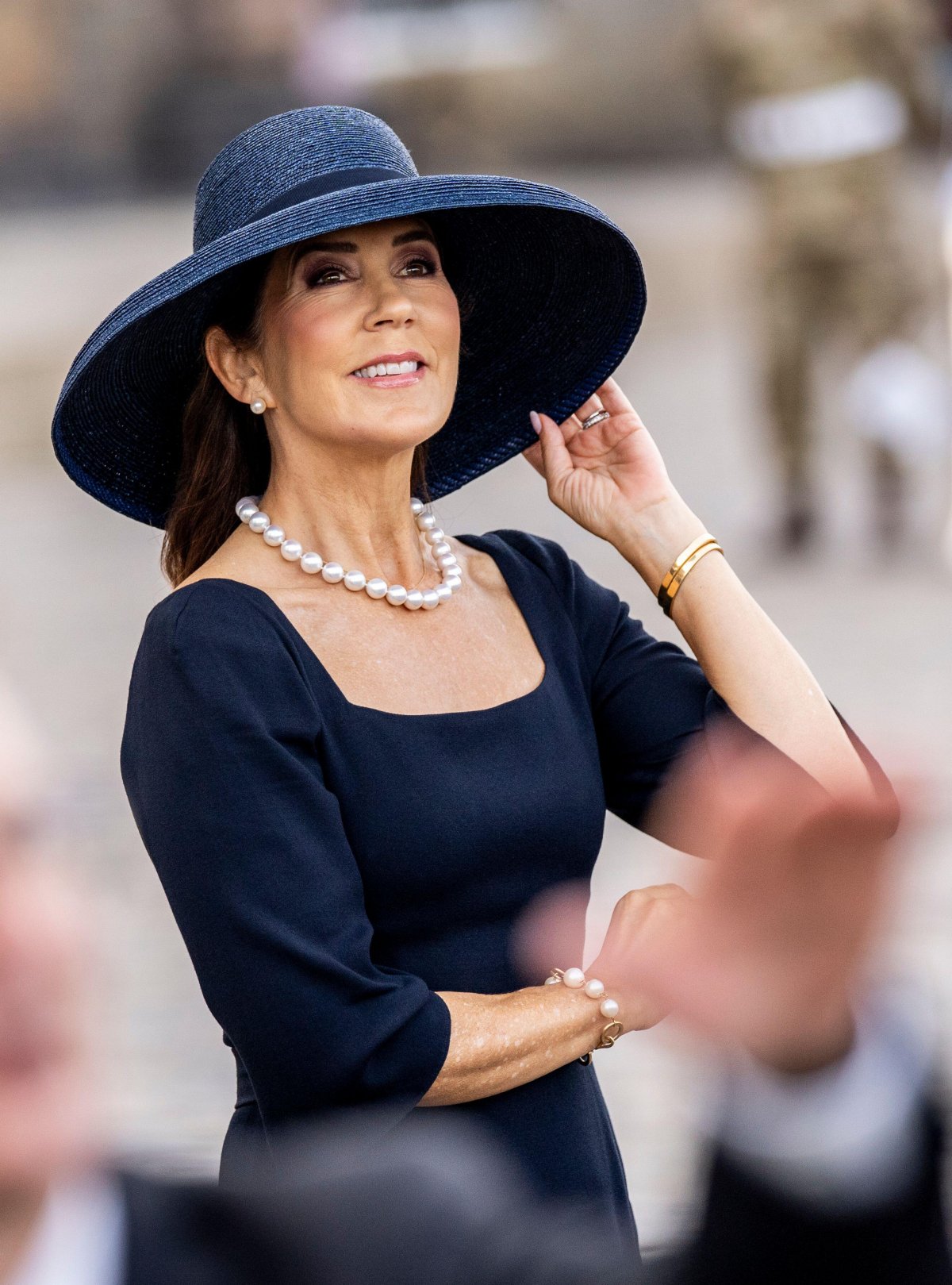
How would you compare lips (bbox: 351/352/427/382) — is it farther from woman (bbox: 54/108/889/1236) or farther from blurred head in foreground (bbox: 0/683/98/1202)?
blurred head in foreground (bbox: 0/683/98/1202)

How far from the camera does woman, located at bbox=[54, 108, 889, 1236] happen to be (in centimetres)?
184

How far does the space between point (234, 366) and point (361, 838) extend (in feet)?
1.95

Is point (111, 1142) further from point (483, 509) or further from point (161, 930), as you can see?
point (483, 509)

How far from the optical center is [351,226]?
6.77 ft

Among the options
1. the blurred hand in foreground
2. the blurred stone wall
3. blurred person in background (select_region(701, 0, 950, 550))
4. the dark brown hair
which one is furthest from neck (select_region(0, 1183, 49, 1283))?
the blurred stone wall

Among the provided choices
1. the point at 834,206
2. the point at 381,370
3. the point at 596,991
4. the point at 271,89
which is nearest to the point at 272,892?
the point at 596,991

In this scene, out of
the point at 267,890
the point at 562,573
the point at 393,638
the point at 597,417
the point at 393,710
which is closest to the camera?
the point at 267,890

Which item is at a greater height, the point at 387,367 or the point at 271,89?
the point at 271,89

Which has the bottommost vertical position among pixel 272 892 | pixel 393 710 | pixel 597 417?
pixel 272 892

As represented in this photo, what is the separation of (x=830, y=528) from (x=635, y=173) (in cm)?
1044

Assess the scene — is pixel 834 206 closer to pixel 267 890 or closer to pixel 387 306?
pixel 387 306

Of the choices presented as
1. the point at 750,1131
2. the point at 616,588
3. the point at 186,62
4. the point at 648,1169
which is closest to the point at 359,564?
the point at 750,1131

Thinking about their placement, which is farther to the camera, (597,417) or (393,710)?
(597,417)

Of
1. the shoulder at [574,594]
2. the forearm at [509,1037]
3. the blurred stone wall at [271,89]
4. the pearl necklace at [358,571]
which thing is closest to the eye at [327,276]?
the pearl necklace at [358,571]
